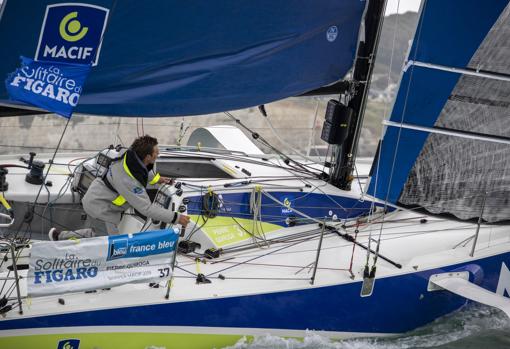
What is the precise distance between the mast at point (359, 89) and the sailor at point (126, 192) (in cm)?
182

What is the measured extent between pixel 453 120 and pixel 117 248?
2.57 metres

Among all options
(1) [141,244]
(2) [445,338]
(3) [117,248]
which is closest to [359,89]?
(2) [445,338]

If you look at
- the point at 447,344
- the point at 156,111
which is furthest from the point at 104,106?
the point at 447,344

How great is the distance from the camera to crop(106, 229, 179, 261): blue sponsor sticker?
15.5 feet

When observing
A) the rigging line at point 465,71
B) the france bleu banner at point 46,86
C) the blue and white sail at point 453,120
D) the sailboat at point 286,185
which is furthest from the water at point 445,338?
the france bleu banner at point 46,86

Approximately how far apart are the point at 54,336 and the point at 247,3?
2405 millimetres

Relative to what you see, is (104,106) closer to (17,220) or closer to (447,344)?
(17,220)

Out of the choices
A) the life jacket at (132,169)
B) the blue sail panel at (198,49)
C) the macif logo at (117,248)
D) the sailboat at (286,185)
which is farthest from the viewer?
the life jacket at (132,169)

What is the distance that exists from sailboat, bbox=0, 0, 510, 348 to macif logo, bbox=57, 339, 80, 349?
0.01m

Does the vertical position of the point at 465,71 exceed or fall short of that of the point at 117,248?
it exceeds it

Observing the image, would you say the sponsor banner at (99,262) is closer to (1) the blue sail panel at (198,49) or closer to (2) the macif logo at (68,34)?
(1) the blue sail panel at (198,49)

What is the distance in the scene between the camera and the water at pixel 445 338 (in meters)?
5.34

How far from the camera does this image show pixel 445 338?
5.84 meters

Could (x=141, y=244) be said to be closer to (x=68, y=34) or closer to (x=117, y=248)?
(x=117, y=248)
